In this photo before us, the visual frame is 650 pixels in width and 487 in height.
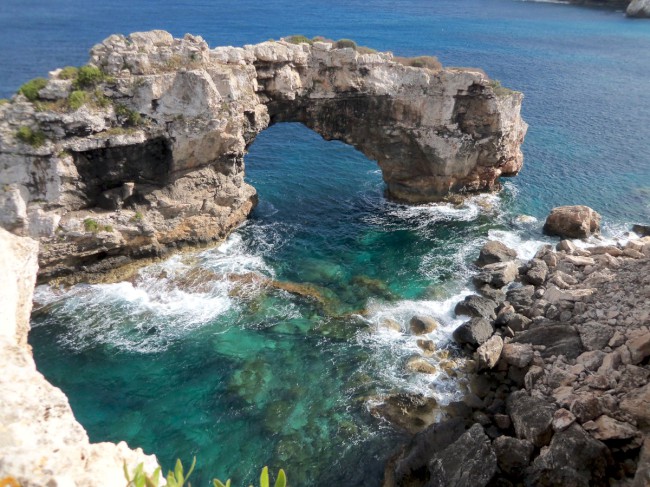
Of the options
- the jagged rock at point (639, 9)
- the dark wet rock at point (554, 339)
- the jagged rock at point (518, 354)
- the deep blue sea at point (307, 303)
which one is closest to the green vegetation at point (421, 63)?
the deep blue sea at point (307, 303)

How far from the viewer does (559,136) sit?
60.0 metres

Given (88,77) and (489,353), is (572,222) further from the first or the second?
(88,77)

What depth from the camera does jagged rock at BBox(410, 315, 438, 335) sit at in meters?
31.4

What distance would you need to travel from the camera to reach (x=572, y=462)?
1973 cm

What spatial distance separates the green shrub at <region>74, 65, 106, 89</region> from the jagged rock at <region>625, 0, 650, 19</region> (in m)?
141

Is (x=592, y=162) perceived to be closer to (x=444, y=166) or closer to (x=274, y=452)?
(x=444, y=166)

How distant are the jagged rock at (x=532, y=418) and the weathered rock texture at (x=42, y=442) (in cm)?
1755

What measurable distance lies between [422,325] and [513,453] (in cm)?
1108

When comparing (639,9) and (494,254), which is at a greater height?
(639,9)

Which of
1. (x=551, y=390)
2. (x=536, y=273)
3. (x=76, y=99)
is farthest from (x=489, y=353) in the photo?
(x=76, y=99)

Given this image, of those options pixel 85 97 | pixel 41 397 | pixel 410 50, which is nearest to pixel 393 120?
pixel 85 97

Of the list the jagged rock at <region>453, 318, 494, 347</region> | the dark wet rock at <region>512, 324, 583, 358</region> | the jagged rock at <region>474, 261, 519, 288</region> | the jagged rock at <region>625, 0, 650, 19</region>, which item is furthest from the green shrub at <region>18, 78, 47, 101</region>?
the jagged rock at <region>625, 0, 650, 19</region>

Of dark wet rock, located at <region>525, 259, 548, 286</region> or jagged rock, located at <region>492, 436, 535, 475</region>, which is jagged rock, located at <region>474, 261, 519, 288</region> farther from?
jagged rock, located at <region>492, 436, 535, 475</region>

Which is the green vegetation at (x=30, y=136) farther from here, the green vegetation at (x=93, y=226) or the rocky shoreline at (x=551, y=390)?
the rocky shoreline at (x=551, y=390)
